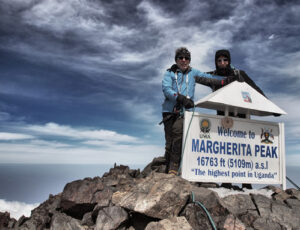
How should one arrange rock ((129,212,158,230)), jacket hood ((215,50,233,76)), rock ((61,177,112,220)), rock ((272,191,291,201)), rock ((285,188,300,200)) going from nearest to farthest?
rock ((129,212,158,230)) → rock ((61,177,112,220)) → rock ((272,191,291,201)) → rock ((285,188,300,200)) → jacket hood ((215,50,233,76))

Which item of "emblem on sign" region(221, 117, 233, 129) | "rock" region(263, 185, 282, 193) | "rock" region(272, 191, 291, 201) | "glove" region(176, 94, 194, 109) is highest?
"glove" region(176, 94, 194, 109)

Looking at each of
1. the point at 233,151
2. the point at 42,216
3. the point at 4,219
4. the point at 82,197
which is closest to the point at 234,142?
the point at 233,151

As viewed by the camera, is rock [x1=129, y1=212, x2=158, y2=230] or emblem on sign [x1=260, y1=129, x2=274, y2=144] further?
emblem on sign [x1=260, y1=129, x2=274, y2=144]

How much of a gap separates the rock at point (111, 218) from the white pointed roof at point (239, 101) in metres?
3.55

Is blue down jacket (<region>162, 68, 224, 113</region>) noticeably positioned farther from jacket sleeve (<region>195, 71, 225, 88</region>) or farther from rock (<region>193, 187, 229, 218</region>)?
rock (<region>193, 187, 229, 218</region>)

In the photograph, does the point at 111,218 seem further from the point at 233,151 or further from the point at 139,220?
the point at 233,151

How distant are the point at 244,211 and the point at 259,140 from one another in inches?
103

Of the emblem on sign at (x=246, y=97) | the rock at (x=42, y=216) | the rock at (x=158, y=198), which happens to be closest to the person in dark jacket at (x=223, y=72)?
the emblem on sign at (x=246, y=97)

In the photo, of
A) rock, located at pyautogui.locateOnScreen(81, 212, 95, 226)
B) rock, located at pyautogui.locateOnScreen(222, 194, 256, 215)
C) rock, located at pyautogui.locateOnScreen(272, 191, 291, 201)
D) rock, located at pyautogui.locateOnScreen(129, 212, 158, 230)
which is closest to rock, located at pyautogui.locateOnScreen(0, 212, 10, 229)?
rock, located at pyautogui.locateOnScreen(81, 212, 95, 226)

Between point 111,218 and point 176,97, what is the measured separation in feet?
11.0

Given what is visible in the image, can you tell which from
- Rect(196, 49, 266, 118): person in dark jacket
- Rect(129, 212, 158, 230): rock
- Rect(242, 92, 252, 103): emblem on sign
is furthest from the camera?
Rect(196, 49, 266, 118): person in dark jacket

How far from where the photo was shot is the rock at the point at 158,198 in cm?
538

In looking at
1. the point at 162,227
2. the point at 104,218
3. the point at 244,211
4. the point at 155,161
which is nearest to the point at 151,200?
the point at 162,227

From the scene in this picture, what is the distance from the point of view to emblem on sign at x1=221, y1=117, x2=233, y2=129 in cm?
753
